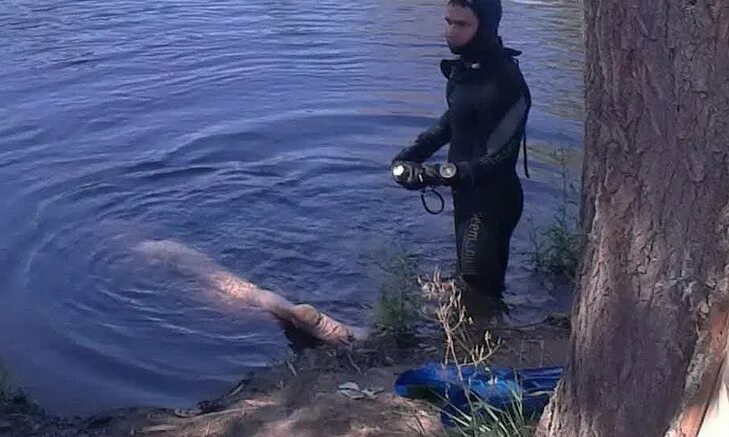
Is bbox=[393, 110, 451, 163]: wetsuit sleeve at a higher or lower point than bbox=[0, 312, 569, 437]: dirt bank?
higher

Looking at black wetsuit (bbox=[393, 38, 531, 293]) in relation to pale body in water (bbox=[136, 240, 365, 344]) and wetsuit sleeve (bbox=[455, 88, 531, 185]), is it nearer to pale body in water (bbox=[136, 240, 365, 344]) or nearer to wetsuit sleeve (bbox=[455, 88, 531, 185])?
wetsuit sleeve (bbox=[455, 88, 531, 185])

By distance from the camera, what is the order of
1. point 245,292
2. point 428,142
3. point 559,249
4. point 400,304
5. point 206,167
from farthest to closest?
point 206,167, point 559,249, point 245,292, point 428,142, point 400,304

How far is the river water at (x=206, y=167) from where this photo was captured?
617 cm

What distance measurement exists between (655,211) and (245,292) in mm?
4063

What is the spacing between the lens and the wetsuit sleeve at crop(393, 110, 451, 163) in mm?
6250

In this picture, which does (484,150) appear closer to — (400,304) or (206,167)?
(400,304)

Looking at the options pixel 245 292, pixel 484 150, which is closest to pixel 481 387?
pixel 484 150

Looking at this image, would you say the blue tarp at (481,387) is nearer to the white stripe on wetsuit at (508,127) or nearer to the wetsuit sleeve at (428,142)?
the white stripe on wetsuit at (508,127)

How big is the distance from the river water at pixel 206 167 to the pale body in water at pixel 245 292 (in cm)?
12

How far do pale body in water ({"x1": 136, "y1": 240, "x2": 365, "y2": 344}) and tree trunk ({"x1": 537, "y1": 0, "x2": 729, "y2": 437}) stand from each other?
10.0ft

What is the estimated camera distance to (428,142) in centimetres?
629

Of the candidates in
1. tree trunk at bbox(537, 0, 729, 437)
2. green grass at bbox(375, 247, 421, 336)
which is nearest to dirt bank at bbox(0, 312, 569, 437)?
green grass at bbox(375, 247, 421, 336)

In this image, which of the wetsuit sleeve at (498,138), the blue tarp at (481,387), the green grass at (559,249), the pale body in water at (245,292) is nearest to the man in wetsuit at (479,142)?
the wetsuit sleeve at (498,138)

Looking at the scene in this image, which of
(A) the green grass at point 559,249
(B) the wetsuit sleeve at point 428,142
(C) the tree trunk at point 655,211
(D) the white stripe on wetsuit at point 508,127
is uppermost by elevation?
(C) the tree trunk at point 655,211
